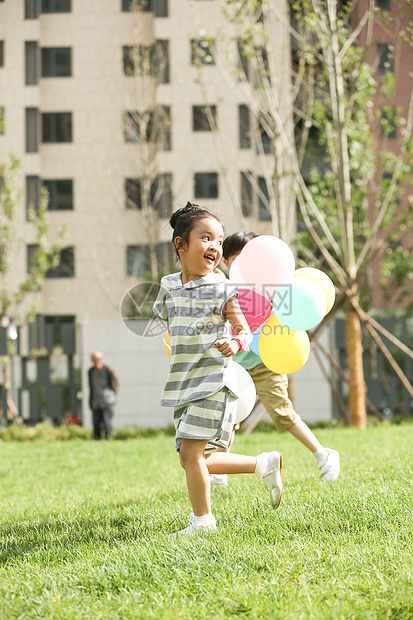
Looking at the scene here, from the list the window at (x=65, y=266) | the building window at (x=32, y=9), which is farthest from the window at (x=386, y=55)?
the building window at (x=32, y=9)

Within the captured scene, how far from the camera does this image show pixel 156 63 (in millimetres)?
23250

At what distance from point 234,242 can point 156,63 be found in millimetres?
20358

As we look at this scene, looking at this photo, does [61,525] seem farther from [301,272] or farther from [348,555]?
[301,272]

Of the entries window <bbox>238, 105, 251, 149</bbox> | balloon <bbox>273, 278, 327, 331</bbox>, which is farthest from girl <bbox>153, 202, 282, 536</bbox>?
window <bbox>238, 105, 251, 149</bbox>

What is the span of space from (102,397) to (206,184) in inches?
629

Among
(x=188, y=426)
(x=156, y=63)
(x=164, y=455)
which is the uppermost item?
(x=156, y=63)

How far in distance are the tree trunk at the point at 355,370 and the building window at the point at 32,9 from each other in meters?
22.0

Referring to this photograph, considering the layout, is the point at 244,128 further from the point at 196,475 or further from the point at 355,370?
the point at 196,475

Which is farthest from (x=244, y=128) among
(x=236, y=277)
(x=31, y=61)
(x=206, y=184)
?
(x=236, y=277)

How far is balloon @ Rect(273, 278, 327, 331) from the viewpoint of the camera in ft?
13.2

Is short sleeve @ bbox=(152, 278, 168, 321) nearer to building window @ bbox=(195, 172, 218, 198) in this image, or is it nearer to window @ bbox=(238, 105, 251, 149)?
window @ bbox=(238, 105, 251, 149)

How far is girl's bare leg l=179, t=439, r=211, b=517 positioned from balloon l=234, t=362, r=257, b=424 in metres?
0.83

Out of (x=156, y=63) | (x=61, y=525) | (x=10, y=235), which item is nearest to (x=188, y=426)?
(x=61, y=525)

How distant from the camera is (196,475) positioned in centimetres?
317
